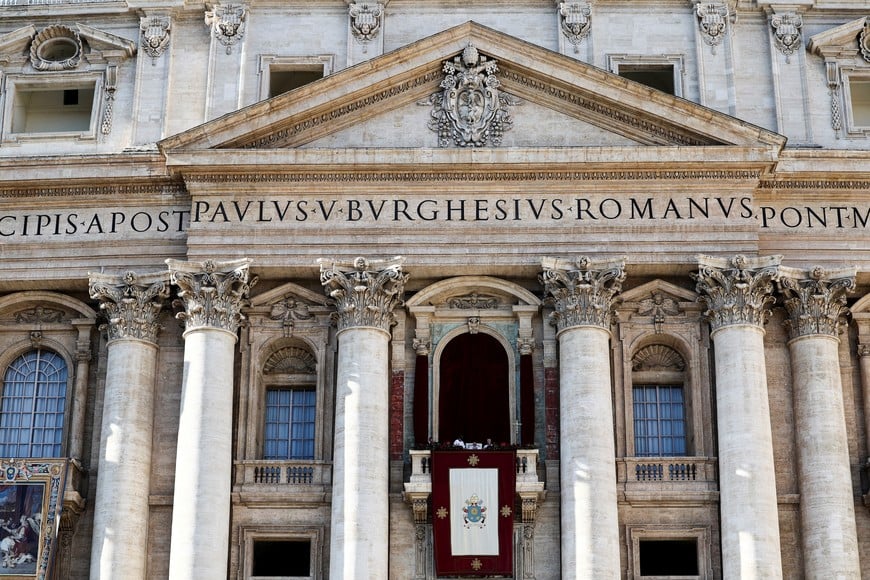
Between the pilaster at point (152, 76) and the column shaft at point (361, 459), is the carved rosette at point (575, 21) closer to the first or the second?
the column shaft at point (361, 459)

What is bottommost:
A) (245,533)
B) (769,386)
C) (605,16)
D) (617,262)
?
(245,533)

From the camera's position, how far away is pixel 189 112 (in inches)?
1714

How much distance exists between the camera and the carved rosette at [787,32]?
43.8 meters

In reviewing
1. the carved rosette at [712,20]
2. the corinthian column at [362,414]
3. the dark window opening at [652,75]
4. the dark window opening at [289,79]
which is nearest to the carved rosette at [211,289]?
the corinthian column at [362,414]

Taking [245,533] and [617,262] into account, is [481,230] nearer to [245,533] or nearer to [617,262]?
[617,262]

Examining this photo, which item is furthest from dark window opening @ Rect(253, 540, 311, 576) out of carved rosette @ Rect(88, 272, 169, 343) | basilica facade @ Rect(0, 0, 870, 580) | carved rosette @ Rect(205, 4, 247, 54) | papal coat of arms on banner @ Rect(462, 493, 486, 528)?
carved rosette @ Rect(205, 4, 247, 54)

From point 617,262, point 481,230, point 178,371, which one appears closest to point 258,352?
point 178,371

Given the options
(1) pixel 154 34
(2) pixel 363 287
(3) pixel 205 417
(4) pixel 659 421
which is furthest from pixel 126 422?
(4) pixel 659 421

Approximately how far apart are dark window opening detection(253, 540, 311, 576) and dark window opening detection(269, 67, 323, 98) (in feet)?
38.0

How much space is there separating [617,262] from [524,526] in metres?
6.36

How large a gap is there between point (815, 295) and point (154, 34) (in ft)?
57.9

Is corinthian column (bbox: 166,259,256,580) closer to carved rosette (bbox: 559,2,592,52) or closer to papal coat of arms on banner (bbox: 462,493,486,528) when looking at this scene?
papal coat of arms on banner (bbox: 462,493,486,528)

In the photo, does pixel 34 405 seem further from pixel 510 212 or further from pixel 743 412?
pixel 743 412

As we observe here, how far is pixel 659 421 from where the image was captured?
40.8 meters
